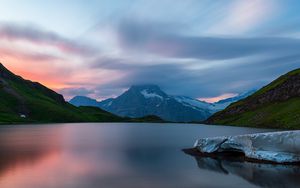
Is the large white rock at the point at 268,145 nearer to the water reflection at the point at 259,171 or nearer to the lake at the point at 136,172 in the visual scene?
the water reflection at the point at 259,171

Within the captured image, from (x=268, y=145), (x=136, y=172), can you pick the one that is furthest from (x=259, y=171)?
(x=136, y=172)

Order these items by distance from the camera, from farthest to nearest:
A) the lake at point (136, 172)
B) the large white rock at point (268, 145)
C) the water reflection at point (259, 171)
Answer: the large white rock at point (268, 145) < the water reflection at point (259, 171) < the lake at point (136, 172)

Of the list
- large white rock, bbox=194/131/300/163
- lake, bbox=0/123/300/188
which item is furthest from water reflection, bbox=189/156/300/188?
large white rock, bbox=194/131/300/163

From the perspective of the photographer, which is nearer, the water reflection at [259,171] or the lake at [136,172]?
the lake at [136,172]

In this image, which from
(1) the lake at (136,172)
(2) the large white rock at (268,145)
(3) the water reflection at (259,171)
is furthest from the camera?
(2) the large white rock at (268,145)

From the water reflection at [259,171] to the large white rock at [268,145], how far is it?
3004 millimetres

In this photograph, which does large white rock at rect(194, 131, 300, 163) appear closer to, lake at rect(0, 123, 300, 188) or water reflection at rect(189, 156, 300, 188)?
water reflection at rect(189, 156, 300, 188)

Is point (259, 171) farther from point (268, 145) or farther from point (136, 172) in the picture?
point (136, 172)

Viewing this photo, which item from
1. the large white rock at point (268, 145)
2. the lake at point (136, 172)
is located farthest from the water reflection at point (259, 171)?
the large white rock at point (268, 145)

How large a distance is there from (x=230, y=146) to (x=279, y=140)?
12.1 meters

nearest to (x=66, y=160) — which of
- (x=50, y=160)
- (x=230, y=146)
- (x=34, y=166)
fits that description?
(x=50, y=160)

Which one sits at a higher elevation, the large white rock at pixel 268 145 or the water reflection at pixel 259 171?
the large white rock at pixel 268 145

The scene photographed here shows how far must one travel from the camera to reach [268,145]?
202ft

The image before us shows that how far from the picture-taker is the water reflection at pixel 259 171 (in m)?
44.3
